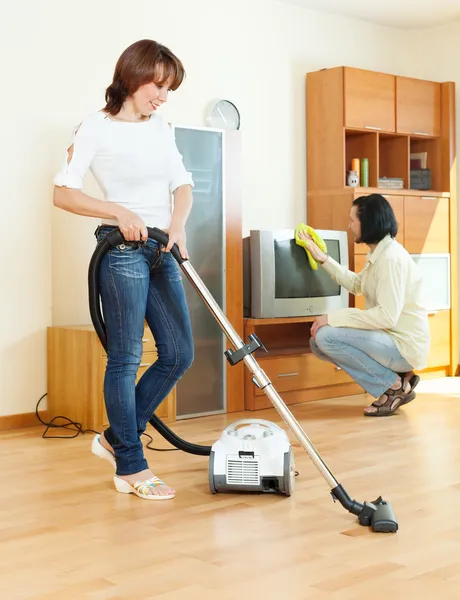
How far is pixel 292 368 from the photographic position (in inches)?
197

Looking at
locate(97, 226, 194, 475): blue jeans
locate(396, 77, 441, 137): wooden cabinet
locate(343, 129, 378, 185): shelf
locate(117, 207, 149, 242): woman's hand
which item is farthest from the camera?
locate(396, 77, 441, 137): wooden cabinet

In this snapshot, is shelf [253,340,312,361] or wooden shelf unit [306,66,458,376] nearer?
shelf [253,340,312,361]

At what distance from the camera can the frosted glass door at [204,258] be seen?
456cm

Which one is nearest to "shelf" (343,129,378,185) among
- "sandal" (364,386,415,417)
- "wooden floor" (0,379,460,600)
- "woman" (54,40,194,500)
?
"sandal" (364,386,415,417)

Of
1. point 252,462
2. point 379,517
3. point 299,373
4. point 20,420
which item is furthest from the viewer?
point 299,373

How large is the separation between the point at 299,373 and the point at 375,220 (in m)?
1.00

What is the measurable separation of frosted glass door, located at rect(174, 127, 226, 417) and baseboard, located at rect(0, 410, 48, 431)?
671 millimetres

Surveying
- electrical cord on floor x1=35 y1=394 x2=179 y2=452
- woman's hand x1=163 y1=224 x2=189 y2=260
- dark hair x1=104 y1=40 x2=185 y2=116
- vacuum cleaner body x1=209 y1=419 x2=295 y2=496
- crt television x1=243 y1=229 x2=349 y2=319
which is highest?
dark hair x1=104 y1=40 x2=185 y2=116

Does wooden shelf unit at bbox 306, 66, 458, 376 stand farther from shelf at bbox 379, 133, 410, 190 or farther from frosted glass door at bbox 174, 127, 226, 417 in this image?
frosted glass door at bbox 174, 127, 226, 417

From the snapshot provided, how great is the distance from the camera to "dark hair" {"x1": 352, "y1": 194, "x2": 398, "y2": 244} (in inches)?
180

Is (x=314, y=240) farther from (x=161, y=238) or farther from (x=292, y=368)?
(x=161, y=238)

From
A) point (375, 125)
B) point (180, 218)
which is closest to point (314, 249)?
point (375, 125)

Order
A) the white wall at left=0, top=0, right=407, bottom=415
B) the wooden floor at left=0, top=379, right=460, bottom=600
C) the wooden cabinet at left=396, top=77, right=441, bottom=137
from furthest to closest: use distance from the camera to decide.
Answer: the wooden cabinet at left=396, top=77, right=441, bottom=137, the white wall at left=0, top=0, right=407, bottom=415, the wooden floor at left=0, top=379, right=460, bottom=600

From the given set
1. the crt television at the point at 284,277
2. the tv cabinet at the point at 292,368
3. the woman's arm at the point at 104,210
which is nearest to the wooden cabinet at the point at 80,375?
the tv cabinet at the point at 292,368
